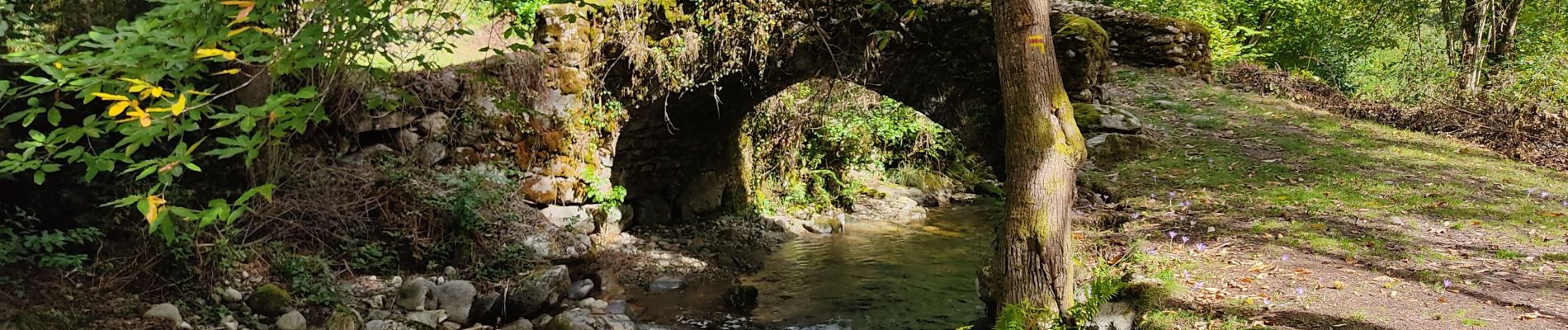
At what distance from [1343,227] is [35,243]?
7268mm

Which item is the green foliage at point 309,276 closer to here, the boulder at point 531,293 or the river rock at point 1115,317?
the boulder at point 531,293

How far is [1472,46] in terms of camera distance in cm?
1003

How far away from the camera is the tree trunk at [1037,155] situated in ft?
12.5

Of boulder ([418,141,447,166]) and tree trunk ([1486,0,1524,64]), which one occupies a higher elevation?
tree trunk ([1486,0,1524,64])

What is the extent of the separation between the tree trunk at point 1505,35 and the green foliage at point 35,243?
1321cm

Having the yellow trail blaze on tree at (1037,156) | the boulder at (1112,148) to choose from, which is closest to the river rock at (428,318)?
the yellow trail blaze on tree at (1037,156)

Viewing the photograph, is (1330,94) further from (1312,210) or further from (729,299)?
(729,299)

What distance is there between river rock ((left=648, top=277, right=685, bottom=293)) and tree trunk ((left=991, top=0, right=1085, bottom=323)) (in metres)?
4.72

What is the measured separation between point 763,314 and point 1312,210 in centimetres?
410

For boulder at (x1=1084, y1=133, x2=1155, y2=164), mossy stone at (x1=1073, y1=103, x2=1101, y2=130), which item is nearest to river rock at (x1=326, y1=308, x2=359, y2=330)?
boulder at (x1=1084, y1=133, x2=1155, y2=164)

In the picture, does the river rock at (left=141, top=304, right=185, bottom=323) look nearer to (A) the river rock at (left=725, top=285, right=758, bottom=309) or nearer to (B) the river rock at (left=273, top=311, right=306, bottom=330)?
(B) the river rock at (left=273, top=311, right=306, bottom=330)

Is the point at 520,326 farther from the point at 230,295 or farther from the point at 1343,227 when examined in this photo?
the point at 1343,227

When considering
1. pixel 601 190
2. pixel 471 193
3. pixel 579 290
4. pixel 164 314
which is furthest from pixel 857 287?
pixel 164 314

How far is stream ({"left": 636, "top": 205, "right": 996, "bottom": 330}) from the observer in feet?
23.4
